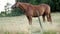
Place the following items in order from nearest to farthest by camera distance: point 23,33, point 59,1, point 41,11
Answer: point 23,33, point 41,11, point 59,1

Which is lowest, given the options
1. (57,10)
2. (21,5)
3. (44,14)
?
(57,10)

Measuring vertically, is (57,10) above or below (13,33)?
below

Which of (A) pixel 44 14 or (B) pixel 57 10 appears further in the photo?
(B) pixel 57 10

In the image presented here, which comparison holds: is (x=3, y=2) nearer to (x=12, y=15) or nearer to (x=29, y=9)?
(x=12, y=15)

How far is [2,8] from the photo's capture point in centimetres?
2700

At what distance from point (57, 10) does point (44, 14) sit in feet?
41.2

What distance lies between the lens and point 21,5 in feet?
48.3

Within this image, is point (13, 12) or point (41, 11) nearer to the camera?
point (41, 11)

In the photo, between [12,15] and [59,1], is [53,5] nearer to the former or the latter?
[59,1]

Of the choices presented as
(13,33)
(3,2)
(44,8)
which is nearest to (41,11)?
(44,8)

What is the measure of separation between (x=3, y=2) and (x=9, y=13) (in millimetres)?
1679

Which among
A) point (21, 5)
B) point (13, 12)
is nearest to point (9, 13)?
point (13, 12)

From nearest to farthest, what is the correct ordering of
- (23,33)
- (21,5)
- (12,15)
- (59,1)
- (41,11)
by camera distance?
1. (23,33)
2. (21,5)
3. (41,11)
4. (12,15)
5. (59,1)

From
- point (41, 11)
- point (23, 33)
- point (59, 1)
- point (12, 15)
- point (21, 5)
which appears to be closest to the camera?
point (23, 33)
